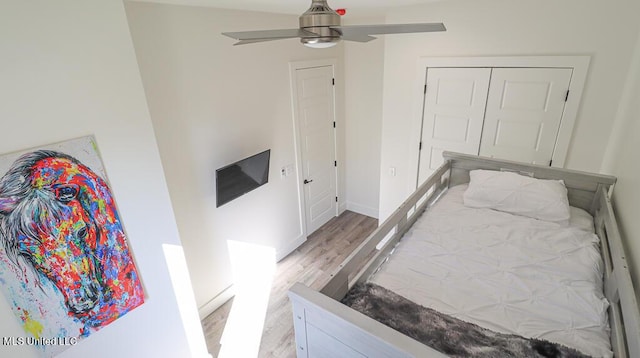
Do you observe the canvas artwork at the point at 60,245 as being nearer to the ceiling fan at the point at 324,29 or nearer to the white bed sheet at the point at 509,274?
the ceiling fan at the point at 324,29

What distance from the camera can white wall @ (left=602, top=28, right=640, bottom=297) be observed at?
61.6 inches

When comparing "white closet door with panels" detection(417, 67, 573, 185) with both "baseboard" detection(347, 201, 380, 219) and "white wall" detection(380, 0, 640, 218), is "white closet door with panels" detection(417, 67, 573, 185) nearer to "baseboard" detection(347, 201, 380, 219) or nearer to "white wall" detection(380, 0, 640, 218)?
"white wall" detection(380, 0, 640, 218)

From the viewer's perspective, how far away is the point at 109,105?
1.66 m

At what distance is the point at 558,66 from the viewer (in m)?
2.48

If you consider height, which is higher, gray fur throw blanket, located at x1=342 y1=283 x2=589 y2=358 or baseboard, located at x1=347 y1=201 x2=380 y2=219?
gray fur throw blanket, located at x1=342 y1=283 x2=589 y2=358

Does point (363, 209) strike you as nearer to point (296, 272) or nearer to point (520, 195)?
point (296, 272)

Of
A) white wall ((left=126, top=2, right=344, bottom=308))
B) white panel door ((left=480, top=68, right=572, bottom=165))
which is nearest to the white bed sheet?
white panel door ((left=480, top=68, right=572, bottom=165))

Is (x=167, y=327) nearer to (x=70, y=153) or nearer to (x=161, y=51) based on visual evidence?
(x=70, y=153)

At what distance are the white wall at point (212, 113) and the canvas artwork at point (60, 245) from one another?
31.5 inches

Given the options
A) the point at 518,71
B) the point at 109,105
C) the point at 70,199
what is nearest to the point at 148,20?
the point at 109,105

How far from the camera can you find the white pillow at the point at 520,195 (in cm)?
217

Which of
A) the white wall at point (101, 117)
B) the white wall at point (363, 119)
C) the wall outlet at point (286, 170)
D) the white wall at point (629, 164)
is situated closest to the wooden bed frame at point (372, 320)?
the white wall at point (629, 164)

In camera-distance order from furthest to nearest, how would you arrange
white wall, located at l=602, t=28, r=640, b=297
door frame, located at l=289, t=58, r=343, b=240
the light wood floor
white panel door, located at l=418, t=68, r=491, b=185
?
door frame, located at l=289, t=58, r=343, b=240 → white panel door, located at l=418, t=68, r=491, b=185 → the light wood floor → white wall, located at l=602, t=28, r=640, b=297

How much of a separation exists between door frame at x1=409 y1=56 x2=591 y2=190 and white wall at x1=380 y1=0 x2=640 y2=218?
0.04 metres
